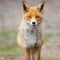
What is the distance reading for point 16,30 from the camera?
59.8ft

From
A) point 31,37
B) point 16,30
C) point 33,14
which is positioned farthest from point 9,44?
point 33,14

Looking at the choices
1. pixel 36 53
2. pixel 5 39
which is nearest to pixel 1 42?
pixel 5 39

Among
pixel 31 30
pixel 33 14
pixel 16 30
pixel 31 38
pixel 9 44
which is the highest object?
pixel 16 30

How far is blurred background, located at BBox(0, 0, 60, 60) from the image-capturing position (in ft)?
48.7

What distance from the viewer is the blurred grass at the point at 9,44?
50.5 ft

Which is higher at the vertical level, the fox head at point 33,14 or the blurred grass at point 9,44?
the blurred grass at point 9,44

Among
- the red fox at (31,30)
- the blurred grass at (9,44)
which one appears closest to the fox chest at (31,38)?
the red fox at (31,30)

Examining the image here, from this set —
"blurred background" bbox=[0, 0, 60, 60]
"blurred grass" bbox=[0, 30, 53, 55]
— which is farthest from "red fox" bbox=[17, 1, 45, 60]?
"blurred grass" bbox=[0, 30, 53, 55]

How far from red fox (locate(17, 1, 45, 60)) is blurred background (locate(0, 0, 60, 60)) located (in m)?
0.70

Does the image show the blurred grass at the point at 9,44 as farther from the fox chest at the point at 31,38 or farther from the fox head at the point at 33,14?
the fox head at the point at 33,14

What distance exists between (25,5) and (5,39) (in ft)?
17.8

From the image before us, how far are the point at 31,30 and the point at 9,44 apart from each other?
4529mm

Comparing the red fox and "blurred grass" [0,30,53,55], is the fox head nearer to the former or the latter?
the red fox

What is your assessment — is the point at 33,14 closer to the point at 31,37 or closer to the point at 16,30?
the point at 31,37
